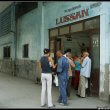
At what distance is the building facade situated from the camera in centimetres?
988

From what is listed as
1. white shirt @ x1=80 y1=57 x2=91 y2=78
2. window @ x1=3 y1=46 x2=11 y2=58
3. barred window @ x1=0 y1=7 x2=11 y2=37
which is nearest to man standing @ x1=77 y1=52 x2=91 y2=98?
white shirt @ x1=80 y1=57 x2=91 y2=78

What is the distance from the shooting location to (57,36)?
46.7 feet

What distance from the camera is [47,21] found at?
1506cm

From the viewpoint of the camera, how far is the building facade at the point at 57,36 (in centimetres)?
988

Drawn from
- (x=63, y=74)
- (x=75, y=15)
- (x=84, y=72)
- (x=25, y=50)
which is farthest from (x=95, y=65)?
(x=25, y=50)

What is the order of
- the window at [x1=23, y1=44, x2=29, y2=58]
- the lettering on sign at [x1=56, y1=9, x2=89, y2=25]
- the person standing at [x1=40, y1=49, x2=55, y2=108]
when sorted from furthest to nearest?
the window at [x1=23, y1=44, x2=29, y2=58] < the lettering on sign at [x1=56, y1=9, x2=89, y2=25] < the person standing at [x1=40, y1=49, x2=55, y2=108]

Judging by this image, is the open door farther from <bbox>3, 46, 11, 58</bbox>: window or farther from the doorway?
<bbox>3, 46, 11, 58</bbox>: window

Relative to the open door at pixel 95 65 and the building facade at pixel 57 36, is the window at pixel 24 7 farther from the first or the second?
the open door at pixel 95 65

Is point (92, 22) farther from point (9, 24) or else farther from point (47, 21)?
point (9, 24)

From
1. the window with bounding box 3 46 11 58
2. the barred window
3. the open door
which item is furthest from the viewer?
the window with bounding box 3 46 11 58

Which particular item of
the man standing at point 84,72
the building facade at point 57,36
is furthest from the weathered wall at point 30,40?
the man standing at point 84,72

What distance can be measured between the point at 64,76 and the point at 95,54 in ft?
7.68

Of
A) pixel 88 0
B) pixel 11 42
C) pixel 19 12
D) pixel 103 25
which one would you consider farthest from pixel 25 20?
pixel 103 25

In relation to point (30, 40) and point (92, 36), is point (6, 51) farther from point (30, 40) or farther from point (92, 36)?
point (92, 36)
